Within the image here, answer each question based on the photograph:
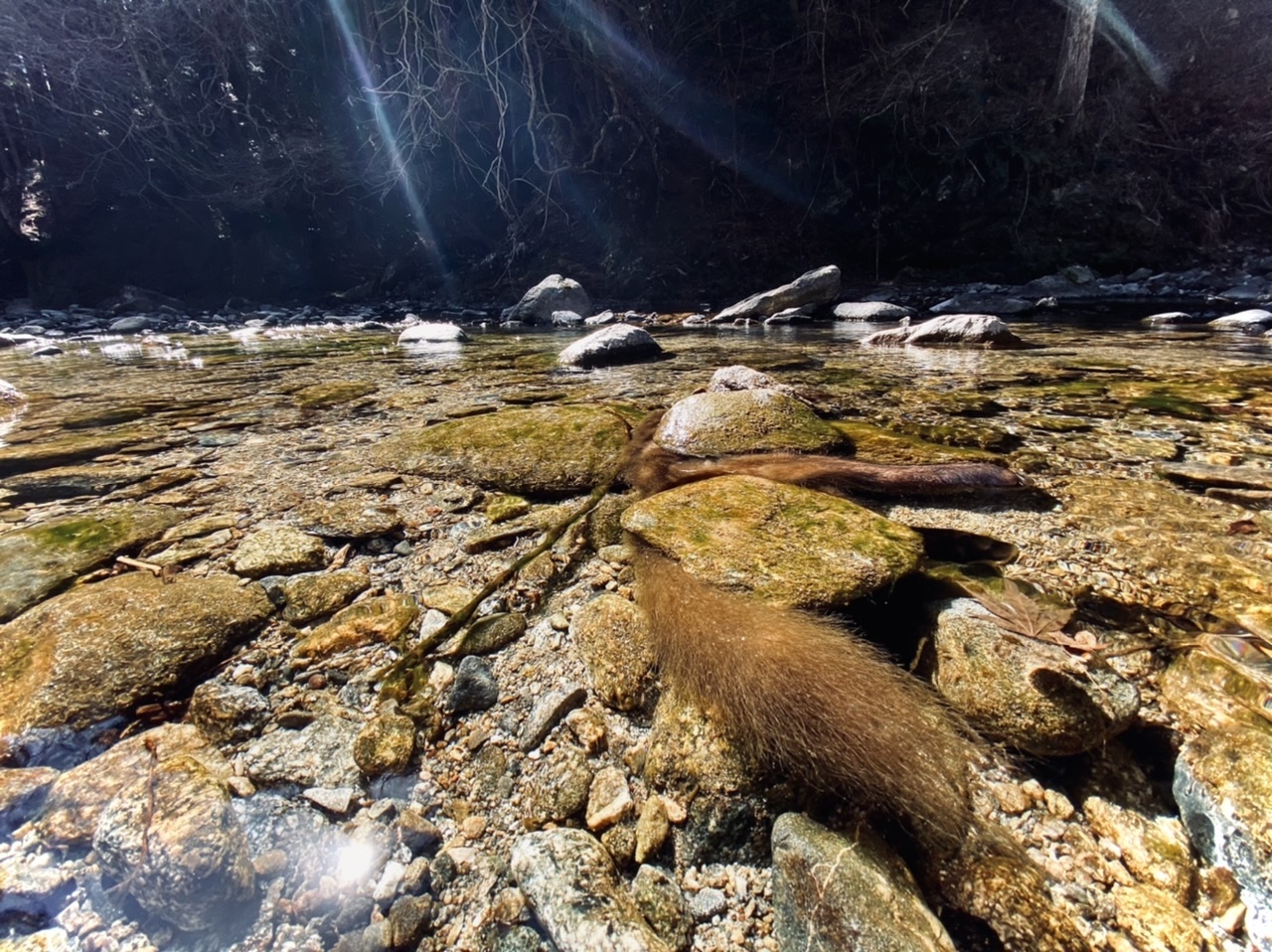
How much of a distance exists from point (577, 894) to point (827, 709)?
0.54m

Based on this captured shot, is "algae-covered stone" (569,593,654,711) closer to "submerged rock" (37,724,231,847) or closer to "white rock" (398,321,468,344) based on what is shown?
"submerged rock" (37,724,231,847)

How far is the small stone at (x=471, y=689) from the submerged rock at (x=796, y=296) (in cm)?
964

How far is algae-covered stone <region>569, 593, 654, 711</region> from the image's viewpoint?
129 cm

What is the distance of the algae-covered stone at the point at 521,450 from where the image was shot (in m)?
2.42

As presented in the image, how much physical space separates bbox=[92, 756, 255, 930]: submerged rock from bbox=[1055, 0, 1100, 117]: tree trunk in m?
16.1

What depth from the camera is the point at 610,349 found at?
5.84m

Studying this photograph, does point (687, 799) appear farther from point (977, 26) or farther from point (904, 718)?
point (977, 26)

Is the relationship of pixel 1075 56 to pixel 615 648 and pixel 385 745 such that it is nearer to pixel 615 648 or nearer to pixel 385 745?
pixel 615 648

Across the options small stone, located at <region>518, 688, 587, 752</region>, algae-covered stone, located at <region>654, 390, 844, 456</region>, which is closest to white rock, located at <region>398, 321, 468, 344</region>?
algae-covered stone, located at <region>654, 390, 844, 456</region>

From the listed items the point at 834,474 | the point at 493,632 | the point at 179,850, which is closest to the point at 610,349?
the point at 834,474

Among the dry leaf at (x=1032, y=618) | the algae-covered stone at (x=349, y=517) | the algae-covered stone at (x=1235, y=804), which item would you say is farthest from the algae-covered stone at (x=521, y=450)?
the algae-covered stone at (x=1235, y=804)

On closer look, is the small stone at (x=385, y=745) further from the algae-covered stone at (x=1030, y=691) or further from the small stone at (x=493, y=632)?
the algae-covered stone at (x=1030, y=691)

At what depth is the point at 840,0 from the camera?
11.4 m

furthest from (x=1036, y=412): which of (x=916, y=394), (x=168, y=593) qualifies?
(x=168, y=593)
